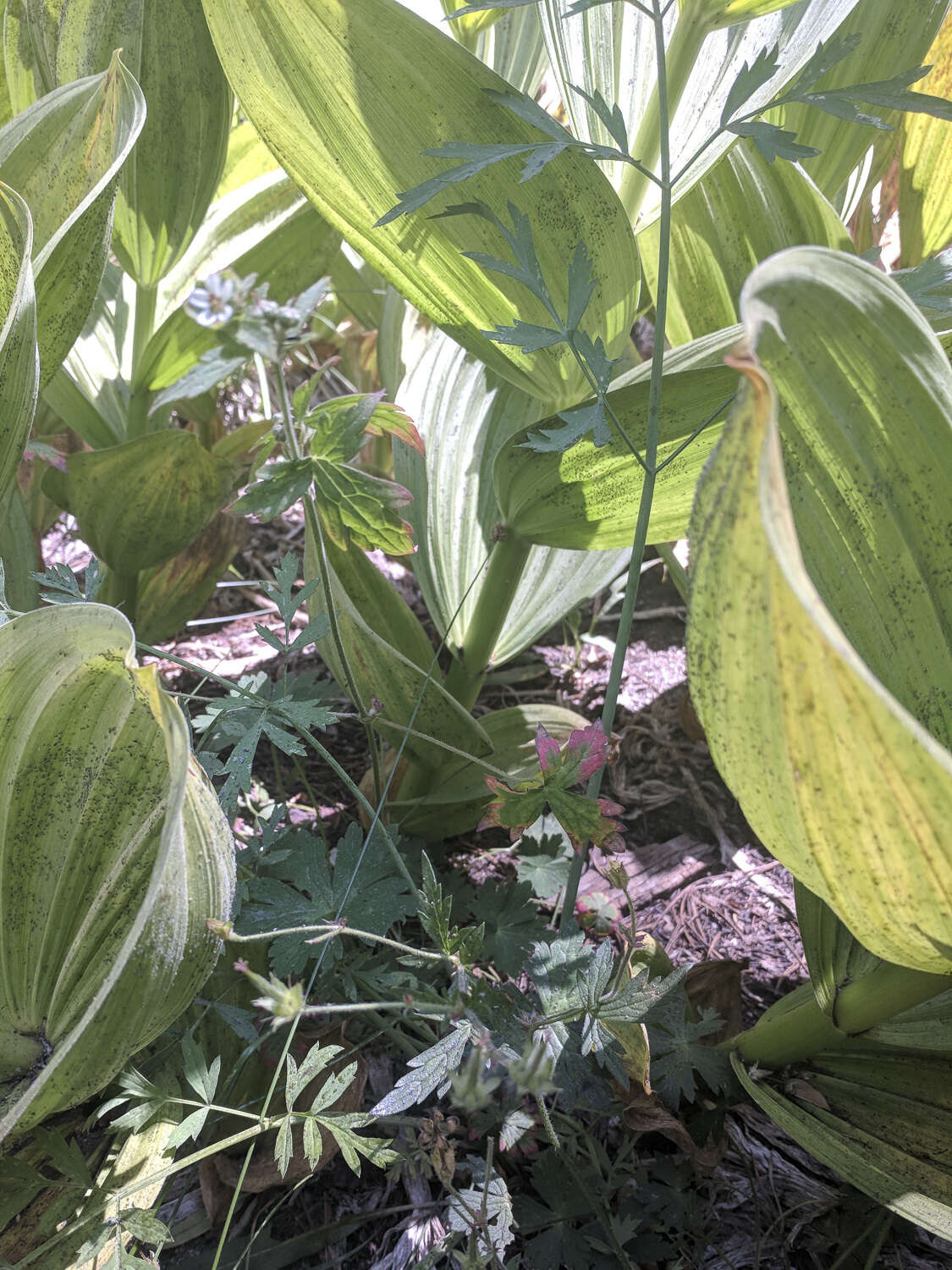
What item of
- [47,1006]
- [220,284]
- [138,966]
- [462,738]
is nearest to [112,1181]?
[47,1006]

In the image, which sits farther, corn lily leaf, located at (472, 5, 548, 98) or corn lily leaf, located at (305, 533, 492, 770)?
corn lily leaf, located at (472, 5, 548, 98)

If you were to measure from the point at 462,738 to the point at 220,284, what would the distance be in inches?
23.4

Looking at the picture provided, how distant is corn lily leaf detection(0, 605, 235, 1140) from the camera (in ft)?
2.07

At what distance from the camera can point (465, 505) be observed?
1281 mm

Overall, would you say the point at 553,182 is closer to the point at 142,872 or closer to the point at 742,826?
the point at 142,872

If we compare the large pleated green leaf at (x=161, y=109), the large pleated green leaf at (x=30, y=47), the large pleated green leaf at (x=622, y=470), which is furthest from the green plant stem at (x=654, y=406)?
the large pleated green leaf at (x=30, y=47)

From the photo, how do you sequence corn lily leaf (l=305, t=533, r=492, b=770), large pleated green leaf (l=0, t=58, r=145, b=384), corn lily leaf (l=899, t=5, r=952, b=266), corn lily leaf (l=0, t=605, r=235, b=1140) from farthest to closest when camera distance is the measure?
corn lily leaf (l=899, t=5, r=952, b=266) < corn lily leaf (l=305, t=533, r=492, b=770) < large pleated green leaf (l=0, t=58, r=145, b=384) < corn lily leaf (l=0, t=605, r=235, b=1140)

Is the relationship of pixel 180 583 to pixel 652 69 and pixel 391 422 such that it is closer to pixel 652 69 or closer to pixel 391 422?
pixel 391 422

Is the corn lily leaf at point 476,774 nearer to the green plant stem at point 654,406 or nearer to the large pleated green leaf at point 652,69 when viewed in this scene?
the green plant stem at point 654,406

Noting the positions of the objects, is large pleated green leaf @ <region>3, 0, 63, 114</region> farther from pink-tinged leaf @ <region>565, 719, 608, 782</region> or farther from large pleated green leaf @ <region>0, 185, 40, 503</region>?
pink-tinged leaf @ <region>565, 719, 608, 782</region>

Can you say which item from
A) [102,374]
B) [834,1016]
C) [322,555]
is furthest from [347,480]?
[102,374]

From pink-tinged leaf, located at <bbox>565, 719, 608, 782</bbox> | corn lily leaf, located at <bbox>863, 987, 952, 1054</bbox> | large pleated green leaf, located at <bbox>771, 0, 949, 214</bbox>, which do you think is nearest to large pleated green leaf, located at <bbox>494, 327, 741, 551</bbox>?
pink-tinged leaf, located at <bbox>565, 719, 608, 782</bbox>

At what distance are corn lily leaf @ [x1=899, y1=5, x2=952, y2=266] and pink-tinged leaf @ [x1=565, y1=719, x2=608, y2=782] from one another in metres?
0.94

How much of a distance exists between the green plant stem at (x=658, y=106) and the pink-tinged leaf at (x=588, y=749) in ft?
1.72
